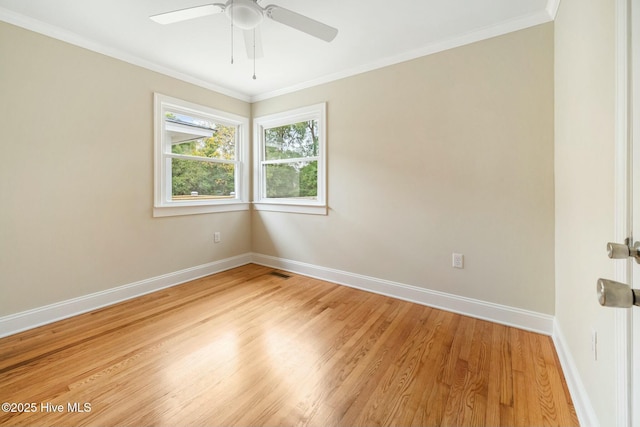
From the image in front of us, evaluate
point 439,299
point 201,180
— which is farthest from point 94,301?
point 439,299

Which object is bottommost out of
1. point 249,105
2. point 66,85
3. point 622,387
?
point 622,387

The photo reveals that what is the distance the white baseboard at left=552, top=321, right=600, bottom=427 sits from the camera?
1192mm

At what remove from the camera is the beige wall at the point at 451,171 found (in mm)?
2051

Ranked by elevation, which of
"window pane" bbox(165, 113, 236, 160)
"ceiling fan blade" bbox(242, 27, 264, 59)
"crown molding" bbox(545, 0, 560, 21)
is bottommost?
"window pane" bbox(165, 113, 236, 160)

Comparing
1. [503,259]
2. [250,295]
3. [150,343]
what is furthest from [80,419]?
[503,259]

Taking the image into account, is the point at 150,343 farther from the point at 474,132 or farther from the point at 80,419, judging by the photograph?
the point at 474,132

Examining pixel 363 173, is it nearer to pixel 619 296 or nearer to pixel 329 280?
pixel 329 280

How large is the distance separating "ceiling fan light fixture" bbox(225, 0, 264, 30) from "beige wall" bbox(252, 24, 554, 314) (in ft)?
4.81

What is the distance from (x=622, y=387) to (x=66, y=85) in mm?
3812

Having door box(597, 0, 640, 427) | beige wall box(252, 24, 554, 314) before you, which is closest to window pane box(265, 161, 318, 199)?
beige wall box(252, 24, 554, 314)

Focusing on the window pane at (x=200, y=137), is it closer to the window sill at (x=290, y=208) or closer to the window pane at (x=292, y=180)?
the window pane at (x=292, y=180)

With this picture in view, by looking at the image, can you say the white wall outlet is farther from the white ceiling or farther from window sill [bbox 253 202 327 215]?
the white ceiling

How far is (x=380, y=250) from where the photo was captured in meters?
2.83

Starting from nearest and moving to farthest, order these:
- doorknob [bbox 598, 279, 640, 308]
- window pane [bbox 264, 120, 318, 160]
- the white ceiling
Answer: doorknob [bbox 598, 279, 640, 308] < the white ceiling < window pane [bbox 264, 120, 318, 160]
